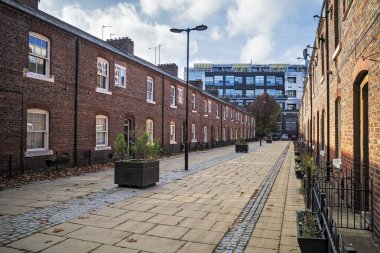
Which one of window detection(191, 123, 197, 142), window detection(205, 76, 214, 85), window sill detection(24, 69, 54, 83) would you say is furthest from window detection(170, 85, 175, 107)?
window detection(205, 76, 214, 85)

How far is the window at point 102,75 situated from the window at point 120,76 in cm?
93

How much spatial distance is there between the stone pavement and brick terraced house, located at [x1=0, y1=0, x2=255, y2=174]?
448cm

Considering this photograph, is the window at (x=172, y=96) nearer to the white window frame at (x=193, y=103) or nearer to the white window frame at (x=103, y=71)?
the white window frame at (x=193, y=103)

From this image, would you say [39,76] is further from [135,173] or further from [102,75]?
[135,173]

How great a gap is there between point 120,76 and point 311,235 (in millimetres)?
16846

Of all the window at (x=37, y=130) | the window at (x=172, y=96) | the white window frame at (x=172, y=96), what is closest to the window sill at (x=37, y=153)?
the window at (x=37, y=130)

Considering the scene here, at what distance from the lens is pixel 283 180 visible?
1201 centimetres

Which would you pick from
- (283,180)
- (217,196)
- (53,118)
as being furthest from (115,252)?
(53,118)

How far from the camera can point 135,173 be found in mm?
9781

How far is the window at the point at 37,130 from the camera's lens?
12.9m

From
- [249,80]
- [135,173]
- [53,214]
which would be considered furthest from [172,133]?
[249,80]

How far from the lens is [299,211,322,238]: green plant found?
14.0 ft

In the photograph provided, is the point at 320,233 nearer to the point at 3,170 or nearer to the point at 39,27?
the point at 3,170

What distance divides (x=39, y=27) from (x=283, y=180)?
11615 millimetres
